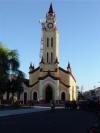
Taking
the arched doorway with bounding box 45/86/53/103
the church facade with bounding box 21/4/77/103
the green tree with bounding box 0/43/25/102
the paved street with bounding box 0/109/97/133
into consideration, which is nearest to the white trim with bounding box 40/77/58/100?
the church facade with bounding box 21/4/77/103

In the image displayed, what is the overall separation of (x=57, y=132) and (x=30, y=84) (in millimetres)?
48025

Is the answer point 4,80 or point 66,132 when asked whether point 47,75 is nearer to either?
point 4,80

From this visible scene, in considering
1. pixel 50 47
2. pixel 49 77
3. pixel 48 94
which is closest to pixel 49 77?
pixel 49 77

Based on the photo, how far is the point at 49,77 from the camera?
182 ft

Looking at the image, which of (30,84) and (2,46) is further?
(30,84)

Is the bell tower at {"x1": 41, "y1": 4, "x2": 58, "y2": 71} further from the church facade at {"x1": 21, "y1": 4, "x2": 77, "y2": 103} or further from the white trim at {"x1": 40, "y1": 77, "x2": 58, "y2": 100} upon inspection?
the white trim at {"x1": 40, "y1": 77, "x2": 58, "y2": 100}

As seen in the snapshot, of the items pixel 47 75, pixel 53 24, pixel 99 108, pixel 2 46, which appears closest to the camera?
pixel 99 108

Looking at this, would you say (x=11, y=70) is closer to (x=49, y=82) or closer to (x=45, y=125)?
(x=49, y=82)

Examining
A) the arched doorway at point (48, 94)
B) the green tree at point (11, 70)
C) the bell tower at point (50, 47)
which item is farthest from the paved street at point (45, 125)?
the bell tower at point (50, 47)

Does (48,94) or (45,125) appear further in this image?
(48,94)

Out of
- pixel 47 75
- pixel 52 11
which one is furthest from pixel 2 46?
pixel 52 11

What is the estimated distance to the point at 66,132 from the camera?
10320 millimetres

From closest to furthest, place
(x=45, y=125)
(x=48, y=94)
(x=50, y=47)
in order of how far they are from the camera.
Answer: (x=45, y=125), (x=48, y=94), (x=50, y=47)

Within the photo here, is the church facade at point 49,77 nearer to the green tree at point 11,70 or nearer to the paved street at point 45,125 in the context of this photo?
the green tree at point 11,70
